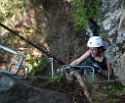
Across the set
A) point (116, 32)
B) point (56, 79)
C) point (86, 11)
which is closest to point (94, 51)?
point (56, 79)

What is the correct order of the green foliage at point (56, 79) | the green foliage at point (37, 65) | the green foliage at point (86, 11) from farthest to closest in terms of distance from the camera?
the green foliage at point (37, 65)
the green foliage at point (86, 11)
the green foliage at point (56, 79)

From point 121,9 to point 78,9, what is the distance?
2.32 meters

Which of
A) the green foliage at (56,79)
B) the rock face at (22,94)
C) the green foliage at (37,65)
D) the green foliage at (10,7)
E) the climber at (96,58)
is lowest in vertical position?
the rock face at (22,94)

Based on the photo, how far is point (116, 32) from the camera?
8102 mm

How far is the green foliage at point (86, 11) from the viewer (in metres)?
9.60

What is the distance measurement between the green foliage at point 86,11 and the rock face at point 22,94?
5.72 meters

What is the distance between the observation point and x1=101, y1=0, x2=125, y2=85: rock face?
532 centimetres

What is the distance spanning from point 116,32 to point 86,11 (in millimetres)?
1952

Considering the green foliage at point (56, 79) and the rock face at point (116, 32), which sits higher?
the rock face at point (116, 32)

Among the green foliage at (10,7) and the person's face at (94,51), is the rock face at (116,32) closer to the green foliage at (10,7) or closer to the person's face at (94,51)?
the person's face at (94,51)

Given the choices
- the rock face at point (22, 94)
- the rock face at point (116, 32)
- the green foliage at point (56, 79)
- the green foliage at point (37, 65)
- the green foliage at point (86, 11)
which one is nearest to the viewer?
the rock face at point (22, 94)

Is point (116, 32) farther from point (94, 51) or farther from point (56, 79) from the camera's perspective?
point (56, 79)

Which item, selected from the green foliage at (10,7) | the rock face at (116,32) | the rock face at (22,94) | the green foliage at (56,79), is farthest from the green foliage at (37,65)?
the rock face at (22,94)

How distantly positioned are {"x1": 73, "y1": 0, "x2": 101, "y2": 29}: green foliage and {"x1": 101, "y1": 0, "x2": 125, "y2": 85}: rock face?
0.24 metres
